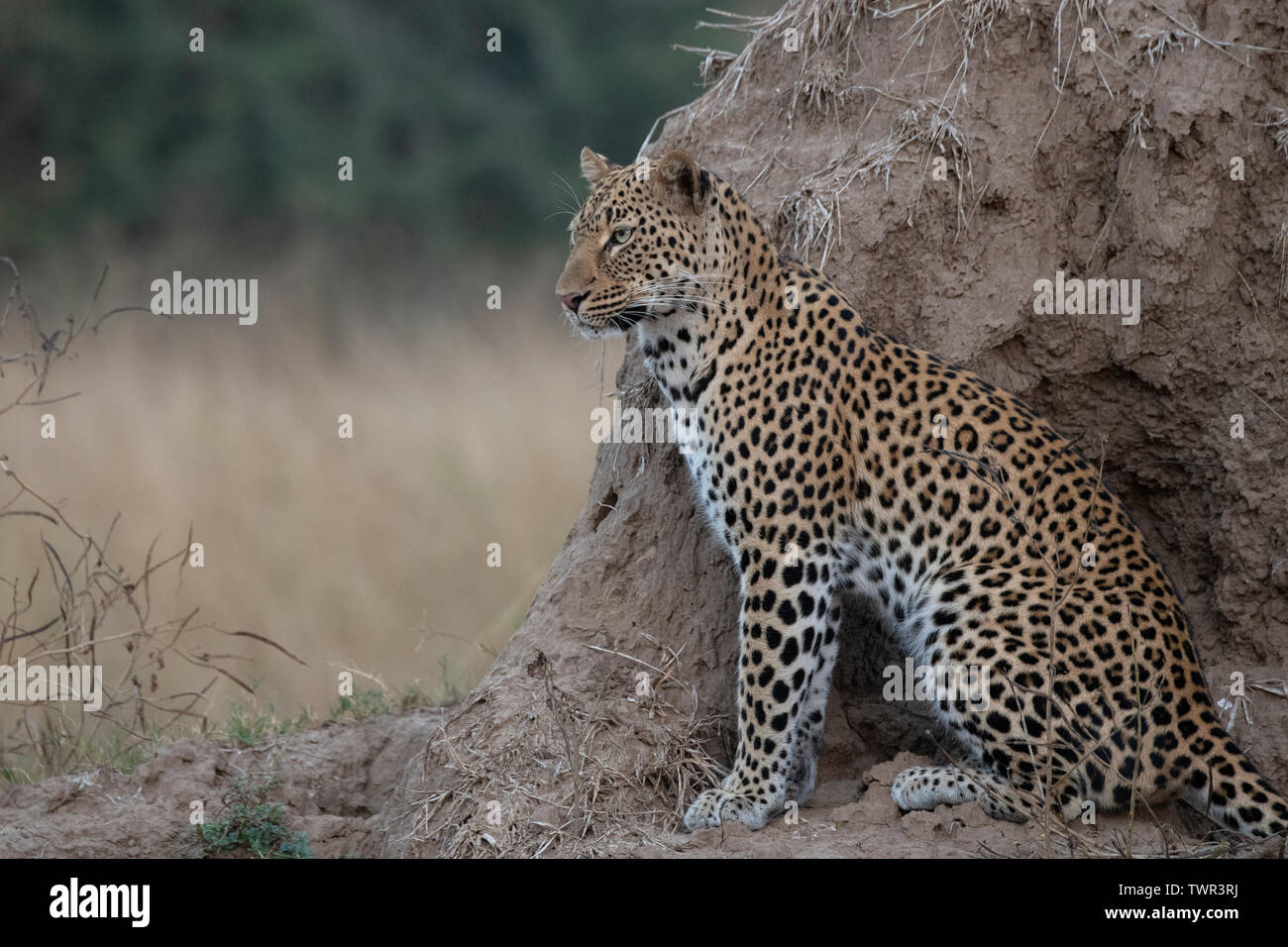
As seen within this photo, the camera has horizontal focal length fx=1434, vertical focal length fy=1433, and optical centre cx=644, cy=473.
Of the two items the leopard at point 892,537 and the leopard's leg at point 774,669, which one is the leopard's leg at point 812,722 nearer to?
the leopard at point 892,537

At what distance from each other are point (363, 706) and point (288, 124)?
53.9 ft

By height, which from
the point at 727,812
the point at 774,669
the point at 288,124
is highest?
the point at 288,124

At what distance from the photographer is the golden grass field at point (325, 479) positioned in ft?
38.1

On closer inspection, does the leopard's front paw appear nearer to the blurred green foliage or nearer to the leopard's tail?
the leopard's tail

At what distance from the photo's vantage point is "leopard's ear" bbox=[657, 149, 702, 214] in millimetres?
6004

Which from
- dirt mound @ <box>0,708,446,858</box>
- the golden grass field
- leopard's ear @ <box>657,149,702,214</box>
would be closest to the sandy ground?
dirt mound @ <box>0,708,446,858</box>

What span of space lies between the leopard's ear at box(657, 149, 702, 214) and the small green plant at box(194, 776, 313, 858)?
321cm

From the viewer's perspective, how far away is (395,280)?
2136cm

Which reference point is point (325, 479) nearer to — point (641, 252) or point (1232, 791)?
point (641, 252)

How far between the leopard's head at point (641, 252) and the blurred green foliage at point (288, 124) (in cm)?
1579

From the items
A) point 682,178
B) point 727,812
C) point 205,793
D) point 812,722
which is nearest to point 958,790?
point 812,722

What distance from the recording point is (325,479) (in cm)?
1325

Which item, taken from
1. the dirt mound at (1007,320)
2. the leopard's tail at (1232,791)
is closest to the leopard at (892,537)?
the leopard's tail at (1232,791)
